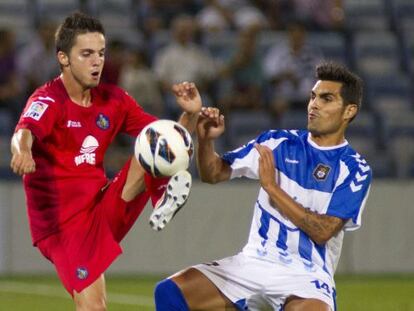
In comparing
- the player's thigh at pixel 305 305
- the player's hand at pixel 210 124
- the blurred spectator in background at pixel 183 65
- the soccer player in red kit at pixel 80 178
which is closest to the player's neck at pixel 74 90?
the soccer player in red kit at pixel 80 178

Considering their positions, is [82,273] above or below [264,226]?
below

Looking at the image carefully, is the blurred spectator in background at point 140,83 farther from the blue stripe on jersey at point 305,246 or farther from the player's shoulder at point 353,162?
the blue stripe on jersey at point 305,246

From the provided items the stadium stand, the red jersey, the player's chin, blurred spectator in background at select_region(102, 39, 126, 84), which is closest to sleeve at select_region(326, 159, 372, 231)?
the red jersey

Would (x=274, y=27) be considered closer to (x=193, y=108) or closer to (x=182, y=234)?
(x=182, y=234)

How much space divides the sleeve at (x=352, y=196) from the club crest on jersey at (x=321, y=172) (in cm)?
11

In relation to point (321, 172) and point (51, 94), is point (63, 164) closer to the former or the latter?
point (51, 94)

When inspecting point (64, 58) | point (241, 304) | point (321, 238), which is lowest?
point (241, 304)

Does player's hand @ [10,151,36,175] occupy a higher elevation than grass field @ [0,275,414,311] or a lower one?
higher

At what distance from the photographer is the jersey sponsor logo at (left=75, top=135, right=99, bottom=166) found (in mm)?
7543

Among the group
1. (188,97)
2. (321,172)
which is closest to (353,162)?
(321,172)

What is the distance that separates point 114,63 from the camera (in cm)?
1417

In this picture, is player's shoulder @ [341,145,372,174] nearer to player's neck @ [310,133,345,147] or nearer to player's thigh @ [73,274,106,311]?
player's neck @ [310,133,345,147]

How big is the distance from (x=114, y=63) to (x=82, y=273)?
7.06 meters

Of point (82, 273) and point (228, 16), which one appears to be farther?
point (228, 16)
